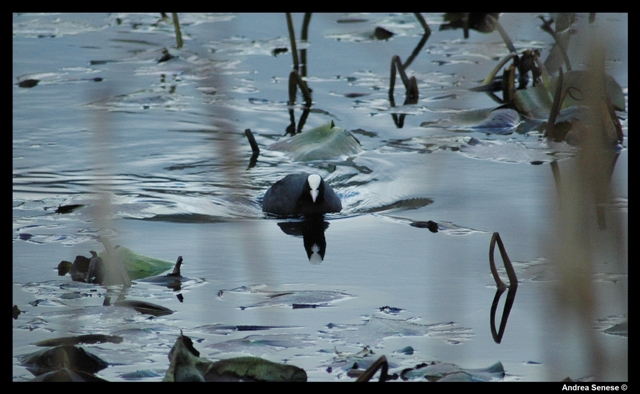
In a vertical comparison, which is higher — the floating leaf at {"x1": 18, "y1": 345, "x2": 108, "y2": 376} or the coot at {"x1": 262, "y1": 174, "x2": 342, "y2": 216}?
the floating leaf at {"x1": 18, "y1": 345, "x2": 108, "y2": 376}

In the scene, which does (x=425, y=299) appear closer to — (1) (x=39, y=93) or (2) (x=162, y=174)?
(2) (x=162, y=174)

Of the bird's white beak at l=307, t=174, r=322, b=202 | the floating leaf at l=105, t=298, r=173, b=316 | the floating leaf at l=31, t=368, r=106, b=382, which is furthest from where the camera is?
the bird's white beak at l=307, t=174, r=322, b=202

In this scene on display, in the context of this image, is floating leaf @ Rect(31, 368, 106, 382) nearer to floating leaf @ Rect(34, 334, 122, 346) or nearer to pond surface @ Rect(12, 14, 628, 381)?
pond surface @ Rect(12, 14, 628, 381)

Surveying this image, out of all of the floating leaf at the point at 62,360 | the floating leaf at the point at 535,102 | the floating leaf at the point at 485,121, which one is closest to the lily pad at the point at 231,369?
the floating leaf at the point at 62,360

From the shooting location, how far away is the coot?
476cm

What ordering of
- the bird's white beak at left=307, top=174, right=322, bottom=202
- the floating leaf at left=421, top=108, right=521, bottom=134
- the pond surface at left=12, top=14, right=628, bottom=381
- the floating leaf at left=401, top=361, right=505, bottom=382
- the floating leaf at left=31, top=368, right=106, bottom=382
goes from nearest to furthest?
the floating leaf at left=31, top=368, right=106, bottom=382 < the floating leaf at left=401, top=361, right=505, bottom=382 < the pond surface at left=12, top=14, right=628, bottom=381 < the bird's white beak at left=307, top=174, right=322, bottom=202 < the floating leaf at left=421, top=108, right=521, bottom=134

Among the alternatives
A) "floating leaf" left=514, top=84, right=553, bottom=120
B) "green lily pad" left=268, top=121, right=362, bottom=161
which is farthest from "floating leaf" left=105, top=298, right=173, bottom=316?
"floating leaf" left=514, top=84, right=553, bottom=120

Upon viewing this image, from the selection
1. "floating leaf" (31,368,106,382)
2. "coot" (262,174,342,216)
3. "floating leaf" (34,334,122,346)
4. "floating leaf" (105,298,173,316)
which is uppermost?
"floating leaf" (31,368,106,382)

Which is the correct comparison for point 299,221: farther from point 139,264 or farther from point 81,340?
point 81,340

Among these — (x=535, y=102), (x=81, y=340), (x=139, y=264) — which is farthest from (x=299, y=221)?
(x=535, y=102)

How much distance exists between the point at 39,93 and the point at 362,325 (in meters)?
4.38

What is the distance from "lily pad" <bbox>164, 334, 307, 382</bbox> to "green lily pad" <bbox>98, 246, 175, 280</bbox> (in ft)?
3.35

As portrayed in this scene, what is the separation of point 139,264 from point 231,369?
116 cm
